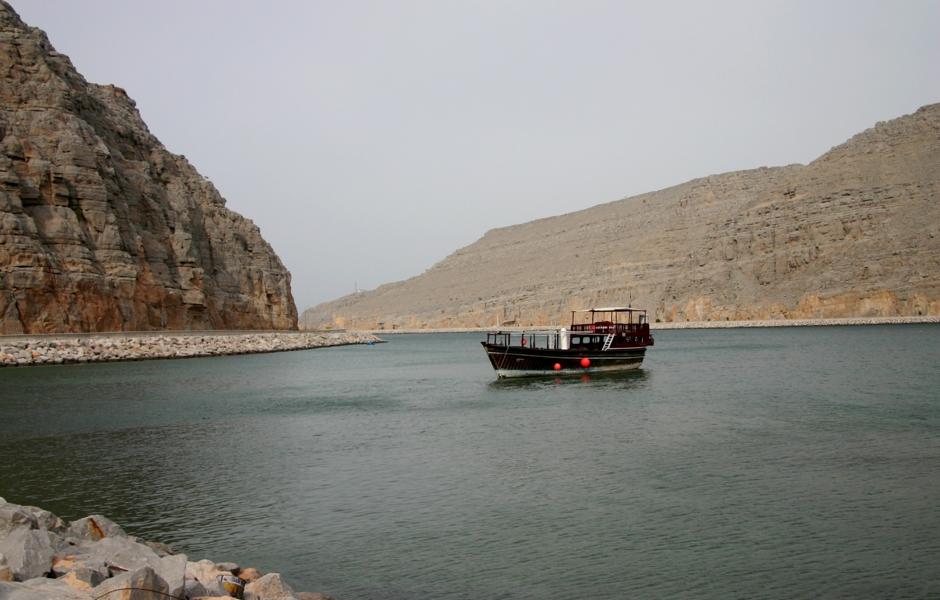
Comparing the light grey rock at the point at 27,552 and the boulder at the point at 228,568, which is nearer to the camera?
the light grey rock at the point at 27,552

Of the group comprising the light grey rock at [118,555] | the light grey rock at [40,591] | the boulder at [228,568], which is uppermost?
the light grey rock at [40,591]

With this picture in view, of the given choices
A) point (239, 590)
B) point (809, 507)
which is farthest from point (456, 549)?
point (809, 507)

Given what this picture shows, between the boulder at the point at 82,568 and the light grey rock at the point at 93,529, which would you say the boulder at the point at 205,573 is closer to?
the boulder at the point at 82,568

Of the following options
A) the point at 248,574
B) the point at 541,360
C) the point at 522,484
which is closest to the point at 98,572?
the point at 248,574

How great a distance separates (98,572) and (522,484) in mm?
9183

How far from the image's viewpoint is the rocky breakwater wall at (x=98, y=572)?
7.27 metres

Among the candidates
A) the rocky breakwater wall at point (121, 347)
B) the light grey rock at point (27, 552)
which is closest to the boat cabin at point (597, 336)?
the rocky breakwater wall at point (121, 347)

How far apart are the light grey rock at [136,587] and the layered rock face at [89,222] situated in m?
46.5

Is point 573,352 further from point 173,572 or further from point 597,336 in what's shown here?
point 173,572

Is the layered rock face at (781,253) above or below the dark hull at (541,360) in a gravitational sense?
above

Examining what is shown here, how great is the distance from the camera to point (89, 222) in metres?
54.2

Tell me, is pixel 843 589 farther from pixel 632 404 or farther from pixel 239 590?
pixel 632 404

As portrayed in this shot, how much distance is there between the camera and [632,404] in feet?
94.6

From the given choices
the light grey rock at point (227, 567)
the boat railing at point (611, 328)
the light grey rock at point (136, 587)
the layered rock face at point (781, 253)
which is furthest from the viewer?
the layered rock face at point (781, 253)
